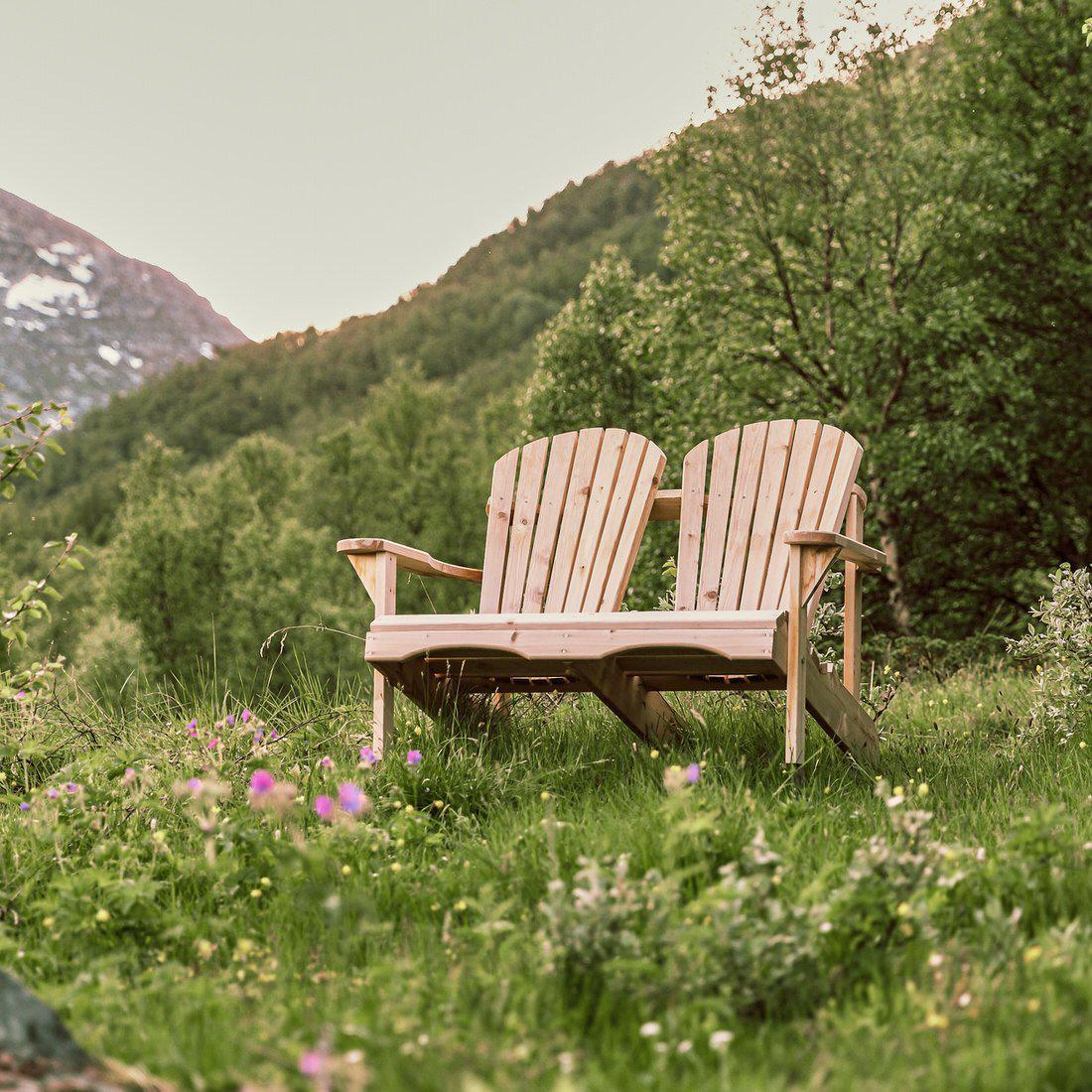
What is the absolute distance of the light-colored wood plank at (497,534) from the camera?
399 cm

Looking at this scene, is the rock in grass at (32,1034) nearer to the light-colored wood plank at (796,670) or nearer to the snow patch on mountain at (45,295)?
the light-colored wood plank at (796,670)

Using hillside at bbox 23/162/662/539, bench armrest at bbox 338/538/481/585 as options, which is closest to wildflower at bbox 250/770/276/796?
bench armrest at bbox 338/538/481/585

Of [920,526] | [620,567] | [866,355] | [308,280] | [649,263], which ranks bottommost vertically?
[920,526]

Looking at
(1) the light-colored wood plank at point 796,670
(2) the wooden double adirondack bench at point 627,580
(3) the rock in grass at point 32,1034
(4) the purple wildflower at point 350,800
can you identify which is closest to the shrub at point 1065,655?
(2) the wooden double adirondack bench at point 627,580

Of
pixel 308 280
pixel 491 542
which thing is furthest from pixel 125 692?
pixel 308 280

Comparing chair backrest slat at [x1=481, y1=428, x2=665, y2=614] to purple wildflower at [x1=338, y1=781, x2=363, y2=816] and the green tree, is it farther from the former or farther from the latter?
purple wildflower at [x1=338, y1=781, x2=363, y2=816]

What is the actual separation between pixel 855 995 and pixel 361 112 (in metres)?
9.66

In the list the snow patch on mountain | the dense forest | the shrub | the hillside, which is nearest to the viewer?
the shrub

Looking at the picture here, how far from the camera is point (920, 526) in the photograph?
10.4 m

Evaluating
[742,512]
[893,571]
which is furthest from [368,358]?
[742,512]

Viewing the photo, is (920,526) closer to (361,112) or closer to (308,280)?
(361,112)

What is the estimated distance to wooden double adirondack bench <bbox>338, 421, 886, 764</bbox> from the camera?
9.93 feet

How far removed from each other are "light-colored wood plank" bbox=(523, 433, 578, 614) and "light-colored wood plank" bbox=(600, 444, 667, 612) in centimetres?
26

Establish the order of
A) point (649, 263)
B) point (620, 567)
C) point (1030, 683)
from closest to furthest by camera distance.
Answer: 1. point (620, 567)
2. point (1030, 683)
3. point (649, 263)
